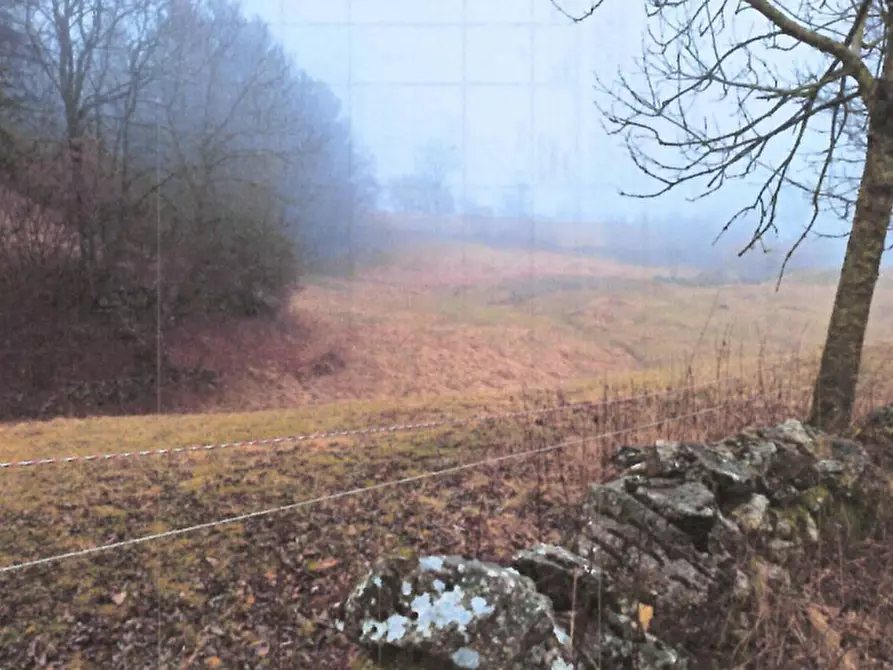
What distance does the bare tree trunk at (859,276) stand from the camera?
15.7 feet

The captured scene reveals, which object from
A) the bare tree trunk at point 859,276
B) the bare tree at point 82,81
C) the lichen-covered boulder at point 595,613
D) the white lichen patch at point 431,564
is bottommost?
the lichen-covered boulder at point 595,613

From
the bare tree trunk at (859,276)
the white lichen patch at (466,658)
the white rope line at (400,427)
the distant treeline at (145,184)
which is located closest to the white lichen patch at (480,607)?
the white lichen patch at (466,658)

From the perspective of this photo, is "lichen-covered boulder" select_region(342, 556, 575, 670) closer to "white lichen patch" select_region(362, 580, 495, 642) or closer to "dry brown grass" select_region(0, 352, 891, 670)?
"white lichen patch" select_region(362, 580, 495, 642)

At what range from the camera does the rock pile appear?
237cm

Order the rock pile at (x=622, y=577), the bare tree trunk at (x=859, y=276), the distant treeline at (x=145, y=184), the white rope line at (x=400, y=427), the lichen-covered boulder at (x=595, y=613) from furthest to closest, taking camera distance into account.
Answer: the distant treeline at (x=145, y=184) < the bare tree trunk at (x=859, y=276) < the white rope line at (x=400, y=427) < the lichen-covered boulder at (x=595, y=613) < the rock pile at (x=622, y=577)

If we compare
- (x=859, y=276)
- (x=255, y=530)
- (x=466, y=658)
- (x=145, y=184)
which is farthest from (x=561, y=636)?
(x=145, y=184)

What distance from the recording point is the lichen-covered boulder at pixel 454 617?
2314mm

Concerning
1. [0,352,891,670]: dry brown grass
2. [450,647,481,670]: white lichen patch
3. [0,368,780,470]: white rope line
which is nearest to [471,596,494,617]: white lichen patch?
[450,647,481,670]: white lichen patch

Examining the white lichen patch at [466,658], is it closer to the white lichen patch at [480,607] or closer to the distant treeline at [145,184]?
the white lichen patch at [480,607]

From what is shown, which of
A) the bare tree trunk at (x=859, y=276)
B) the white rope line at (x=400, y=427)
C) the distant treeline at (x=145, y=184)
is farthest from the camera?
the distant treeline at (x=145, y=184)

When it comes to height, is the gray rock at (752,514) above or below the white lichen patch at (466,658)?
above

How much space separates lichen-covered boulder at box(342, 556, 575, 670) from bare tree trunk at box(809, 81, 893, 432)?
385cm

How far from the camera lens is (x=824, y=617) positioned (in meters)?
3.12

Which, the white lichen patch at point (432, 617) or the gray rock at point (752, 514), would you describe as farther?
the gray rock at point (752, 514)
